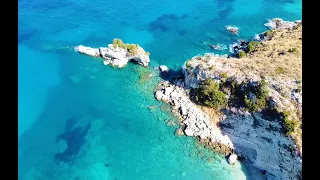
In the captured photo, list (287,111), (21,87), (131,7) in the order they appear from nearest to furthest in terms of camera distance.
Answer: (287,111)
(21,87)
(131,7)

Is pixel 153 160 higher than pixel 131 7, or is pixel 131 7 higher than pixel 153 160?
pixel 131 7

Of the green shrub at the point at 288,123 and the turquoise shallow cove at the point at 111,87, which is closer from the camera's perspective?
the green shrub at the point at 288,123

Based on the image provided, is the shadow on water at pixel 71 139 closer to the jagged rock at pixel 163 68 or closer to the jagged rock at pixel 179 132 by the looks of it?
the jagged rock at pixel 179 132

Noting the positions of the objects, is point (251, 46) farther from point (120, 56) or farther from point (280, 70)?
point (120, 56)

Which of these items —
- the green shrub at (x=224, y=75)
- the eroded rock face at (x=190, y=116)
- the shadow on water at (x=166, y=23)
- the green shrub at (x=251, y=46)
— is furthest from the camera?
the shadow on water at (x=166, y=23)

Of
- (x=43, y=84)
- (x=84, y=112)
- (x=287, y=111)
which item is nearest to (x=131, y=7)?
(x=43, y=84)

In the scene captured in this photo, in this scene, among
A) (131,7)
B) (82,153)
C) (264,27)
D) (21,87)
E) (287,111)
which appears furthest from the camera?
(131,7)

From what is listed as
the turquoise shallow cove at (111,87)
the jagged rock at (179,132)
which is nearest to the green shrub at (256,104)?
the turquoise shallow cove at (111,87)

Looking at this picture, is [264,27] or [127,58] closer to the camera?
[127,58]

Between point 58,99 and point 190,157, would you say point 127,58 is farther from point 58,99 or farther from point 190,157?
point 190,157

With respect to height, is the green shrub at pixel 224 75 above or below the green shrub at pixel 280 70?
below
